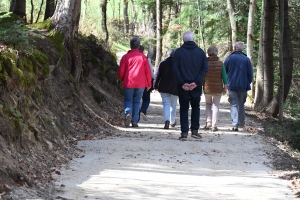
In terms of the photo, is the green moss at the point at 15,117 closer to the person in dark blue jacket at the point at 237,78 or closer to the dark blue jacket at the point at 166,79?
the dark blue jacket at the point at 166,79

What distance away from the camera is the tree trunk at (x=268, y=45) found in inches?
795

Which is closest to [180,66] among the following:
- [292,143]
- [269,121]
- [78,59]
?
[78,59]

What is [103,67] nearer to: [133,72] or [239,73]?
[133,72]

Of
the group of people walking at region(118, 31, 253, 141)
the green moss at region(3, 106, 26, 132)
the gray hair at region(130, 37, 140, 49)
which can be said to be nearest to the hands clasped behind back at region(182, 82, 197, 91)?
the group of people walking at region(118, 31, 253, 141)

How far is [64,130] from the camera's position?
431 inches

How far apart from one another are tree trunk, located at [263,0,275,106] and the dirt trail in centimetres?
817

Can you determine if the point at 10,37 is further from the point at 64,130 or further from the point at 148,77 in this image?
the point at 148,77

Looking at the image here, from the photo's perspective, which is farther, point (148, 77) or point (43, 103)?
point (148, 77)

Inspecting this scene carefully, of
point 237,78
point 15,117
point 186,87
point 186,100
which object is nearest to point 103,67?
point 237,78

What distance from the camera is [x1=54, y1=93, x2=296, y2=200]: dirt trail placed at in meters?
7.15

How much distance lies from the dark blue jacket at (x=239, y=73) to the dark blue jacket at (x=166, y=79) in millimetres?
1369

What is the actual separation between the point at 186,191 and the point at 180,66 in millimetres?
4955

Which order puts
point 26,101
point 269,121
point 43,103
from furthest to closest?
point 269,121 → point 43,103 → point 26,101

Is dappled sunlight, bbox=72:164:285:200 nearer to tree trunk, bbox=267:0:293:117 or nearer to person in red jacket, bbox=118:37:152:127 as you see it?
person in red jacket, bbox=118:37:152:127
